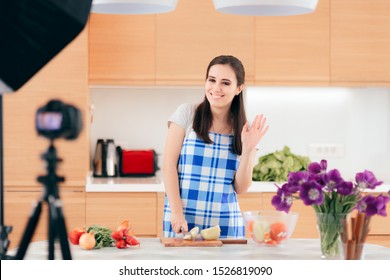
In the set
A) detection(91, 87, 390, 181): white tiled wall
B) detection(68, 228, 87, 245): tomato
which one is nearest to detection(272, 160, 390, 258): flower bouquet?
detection(68, 228, 87, 245): tomato

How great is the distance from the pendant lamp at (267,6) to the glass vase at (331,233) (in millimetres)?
620

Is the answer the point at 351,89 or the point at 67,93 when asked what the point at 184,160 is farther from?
the point at 351,89

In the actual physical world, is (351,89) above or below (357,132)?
above

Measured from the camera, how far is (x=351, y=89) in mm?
4234

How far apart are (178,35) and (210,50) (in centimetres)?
20

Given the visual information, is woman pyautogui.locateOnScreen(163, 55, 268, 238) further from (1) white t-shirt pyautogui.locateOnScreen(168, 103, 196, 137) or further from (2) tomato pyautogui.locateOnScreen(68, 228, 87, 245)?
(2) tomato pyautogui.locateOnScreen(68, 228, 87, 245)

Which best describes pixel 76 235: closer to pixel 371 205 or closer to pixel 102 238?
pixel 102 238

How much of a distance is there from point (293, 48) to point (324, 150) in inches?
28.2

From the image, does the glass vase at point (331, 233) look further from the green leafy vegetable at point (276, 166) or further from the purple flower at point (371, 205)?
the green leafy vegetable at point (276, 166)

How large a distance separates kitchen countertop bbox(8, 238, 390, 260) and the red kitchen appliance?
1827mm

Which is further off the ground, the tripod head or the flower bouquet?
the tripod head

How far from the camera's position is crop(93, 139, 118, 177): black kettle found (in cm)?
388
